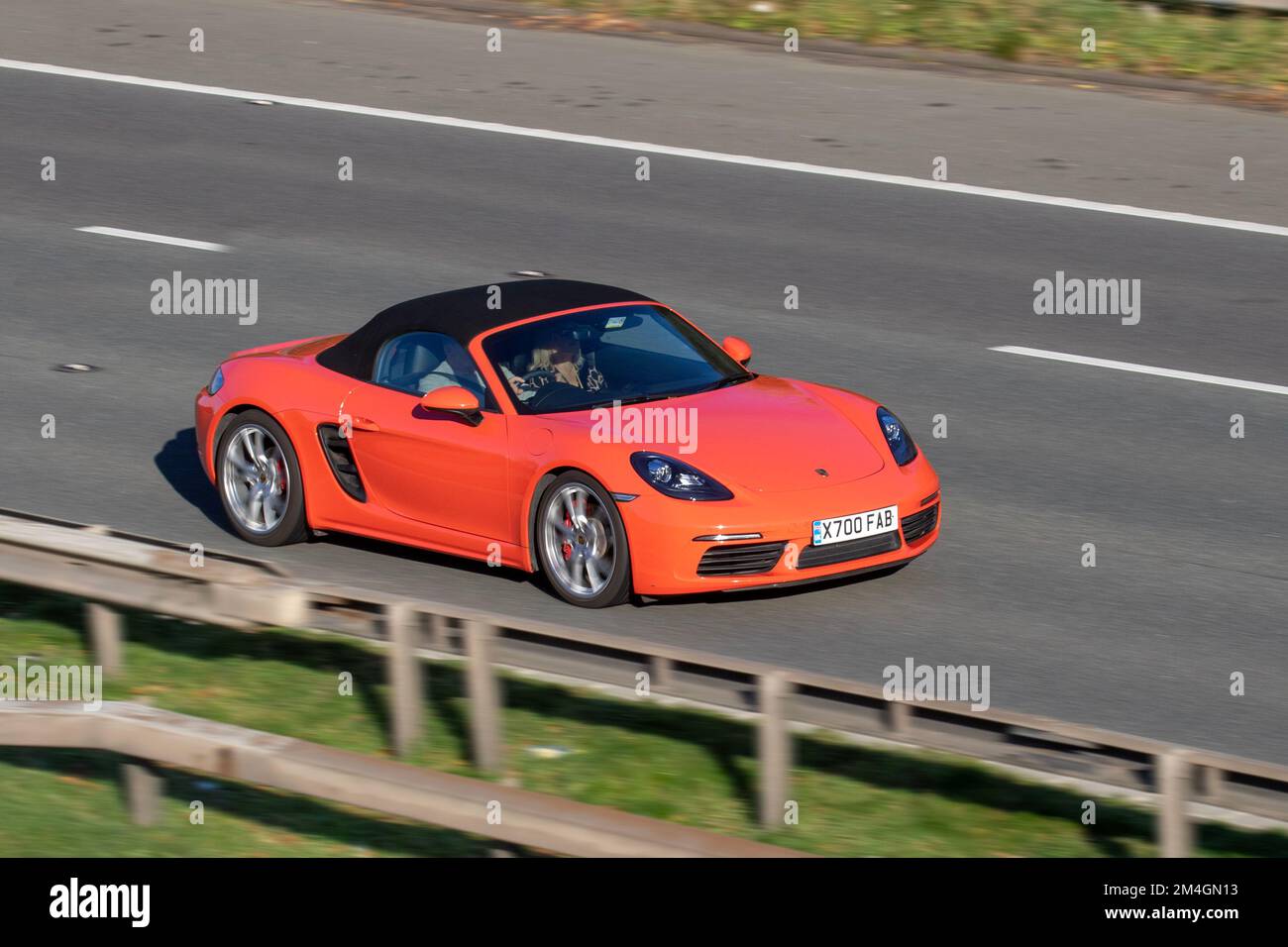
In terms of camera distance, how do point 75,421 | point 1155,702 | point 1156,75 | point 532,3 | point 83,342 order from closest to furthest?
1. point 1155,702
2. point 75,421
3. point 83,342
4. point 1156,75
5. point 532,3

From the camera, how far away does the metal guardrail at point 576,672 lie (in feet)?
20.1

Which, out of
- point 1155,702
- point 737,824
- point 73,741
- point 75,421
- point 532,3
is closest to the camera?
point 73,741

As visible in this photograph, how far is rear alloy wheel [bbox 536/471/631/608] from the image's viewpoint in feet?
30.7

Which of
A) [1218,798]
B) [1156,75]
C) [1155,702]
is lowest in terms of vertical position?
[1155,702]

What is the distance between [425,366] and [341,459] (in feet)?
2.12

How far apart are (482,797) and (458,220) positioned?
10.8 metres

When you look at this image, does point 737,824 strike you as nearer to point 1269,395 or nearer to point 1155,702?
point 1155,702

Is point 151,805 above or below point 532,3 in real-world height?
below

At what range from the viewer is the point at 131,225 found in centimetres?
1634

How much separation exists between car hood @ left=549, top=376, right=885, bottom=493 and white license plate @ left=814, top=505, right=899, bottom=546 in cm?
20

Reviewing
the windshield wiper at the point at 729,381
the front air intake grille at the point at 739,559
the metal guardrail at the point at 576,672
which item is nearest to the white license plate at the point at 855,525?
the front air intake grille at the point at 739,559

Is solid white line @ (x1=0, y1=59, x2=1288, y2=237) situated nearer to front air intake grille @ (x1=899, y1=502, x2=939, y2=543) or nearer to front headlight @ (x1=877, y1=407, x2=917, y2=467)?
front headlight @ (x1=877, y1=407, x2=917, y2=467)

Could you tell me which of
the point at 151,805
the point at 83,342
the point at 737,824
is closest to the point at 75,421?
the point at 83,342

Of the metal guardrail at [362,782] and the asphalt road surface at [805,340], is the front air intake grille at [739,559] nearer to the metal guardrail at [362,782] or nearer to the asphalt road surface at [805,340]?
the asphalt road surface at [805,340]
